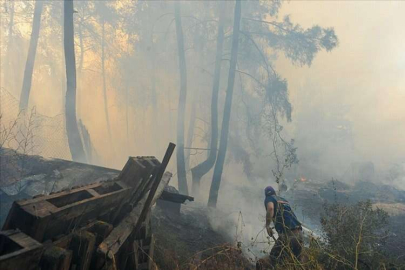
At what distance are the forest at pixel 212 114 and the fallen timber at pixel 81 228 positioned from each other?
4.46ft

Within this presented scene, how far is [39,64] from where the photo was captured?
22.2m

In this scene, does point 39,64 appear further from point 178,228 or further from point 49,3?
point 178,228

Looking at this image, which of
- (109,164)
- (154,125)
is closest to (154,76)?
(154,125)

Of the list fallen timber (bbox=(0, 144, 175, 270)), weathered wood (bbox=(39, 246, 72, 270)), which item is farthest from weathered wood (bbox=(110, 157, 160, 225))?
weathered wood (bbox=(39, 246, 72, 270))

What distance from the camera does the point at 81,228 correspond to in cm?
272

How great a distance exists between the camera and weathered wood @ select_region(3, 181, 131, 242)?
227 cm

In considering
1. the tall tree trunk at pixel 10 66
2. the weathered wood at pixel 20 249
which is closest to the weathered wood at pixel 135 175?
the weathered wood at pixel 20 249

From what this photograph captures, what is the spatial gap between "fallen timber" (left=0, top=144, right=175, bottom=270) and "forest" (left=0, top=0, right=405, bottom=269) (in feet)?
4.46

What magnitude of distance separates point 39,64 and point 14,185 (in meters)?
18.8

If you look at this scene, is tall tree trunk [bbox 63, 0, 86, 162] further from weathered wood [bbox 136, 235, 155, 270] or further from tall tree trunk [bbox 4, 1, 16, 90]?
tall tree trunk [bbox 4, 1, 16, 90]

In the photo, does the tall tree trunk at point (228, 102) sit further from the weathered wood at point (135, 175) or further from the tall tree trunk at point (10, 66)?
the tall tree trunk at point (10, 66)

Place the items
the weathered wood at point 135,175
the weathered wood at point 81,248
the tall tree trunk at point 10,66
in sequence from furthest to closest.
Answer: the tall tree trunk at point 10,66 → the weathered wood at point 135,175 → the weathered wood at point 81,248

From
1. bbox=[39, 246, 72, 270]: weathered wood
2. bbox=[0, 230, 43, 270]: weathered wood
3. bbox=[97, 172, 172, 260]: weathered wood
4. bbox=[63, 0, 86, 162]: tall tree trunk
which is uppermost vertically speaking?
bbox=[63, 0, 86, 162]: tall tree trunk

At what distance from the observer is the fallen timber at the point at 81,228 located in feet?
6.66
